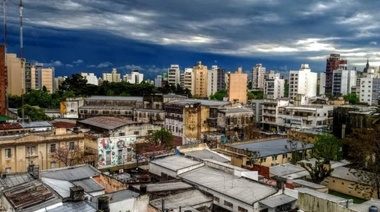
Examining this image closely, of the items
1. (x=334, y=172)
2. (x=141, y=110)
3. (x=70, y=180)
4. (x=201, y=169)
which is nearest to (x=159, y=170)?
(x=201, y=169)

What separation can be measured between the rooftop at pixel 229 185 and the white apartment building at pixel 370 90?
381 feet

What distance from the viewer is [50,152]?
4006 centimetres

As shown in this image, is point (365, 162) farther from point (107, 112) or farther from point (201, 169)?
point (107, 112)

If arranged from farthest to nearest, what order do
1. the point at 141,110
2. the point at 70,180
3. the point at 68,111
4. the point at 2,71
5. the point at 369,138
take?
the point at 68,111 → the point at 141,110 → the point at 2,71 → the point at 369,138 → the point at 70,180

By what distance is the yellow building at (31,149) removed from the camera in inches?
1447

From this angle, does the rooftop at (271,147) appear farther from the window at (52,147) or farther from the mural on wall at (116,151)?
the window at (52,147)

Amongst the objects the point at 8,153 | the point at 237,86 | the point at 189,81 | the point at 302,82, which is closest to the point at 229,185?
the point at 8,153

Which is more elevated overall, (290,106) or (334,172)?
(290,106)

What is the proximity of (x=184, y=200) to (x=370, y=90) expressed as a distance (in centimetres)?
12674

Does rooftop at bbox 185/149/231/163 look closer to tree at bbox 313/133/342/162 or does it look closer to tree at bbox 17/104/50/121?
tree at bbox 313/133/342/162

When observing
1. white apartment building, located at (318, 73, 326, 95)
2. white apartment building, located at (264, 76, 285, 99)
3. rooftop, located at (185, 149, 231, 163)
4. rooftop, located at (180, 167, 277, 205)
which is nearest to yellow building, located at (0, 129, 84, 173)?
rooftop, located at (185, 149, 231, 163)

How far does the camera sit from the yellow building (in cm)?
3675

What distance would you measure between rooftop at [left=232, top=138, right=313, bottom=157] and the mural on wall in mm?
14419

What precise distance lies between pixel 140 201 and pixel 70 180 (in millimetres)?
7184
